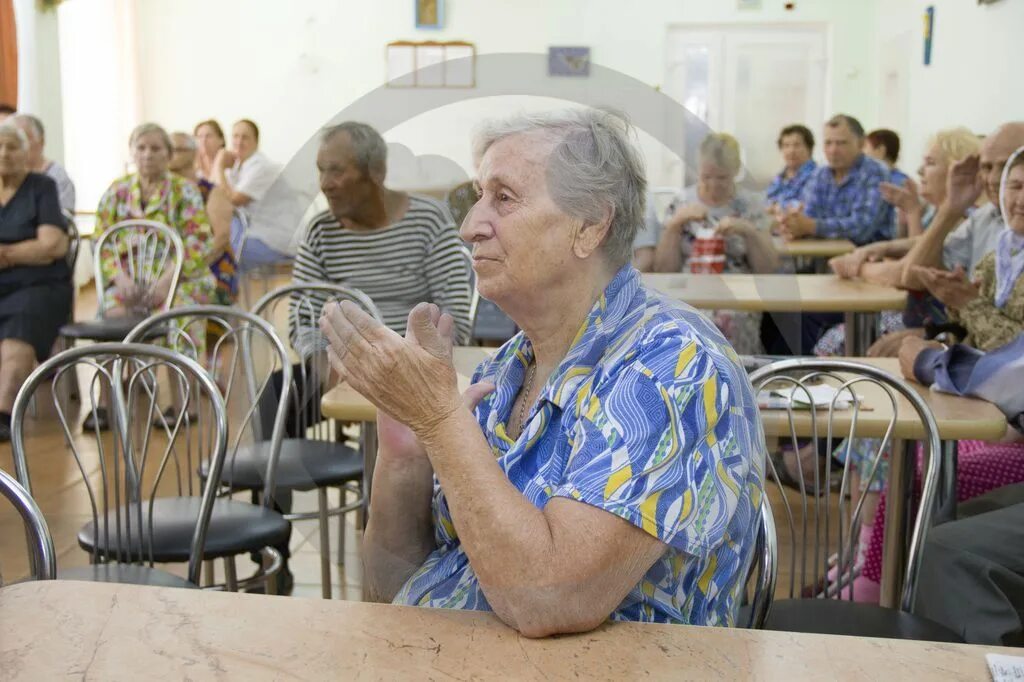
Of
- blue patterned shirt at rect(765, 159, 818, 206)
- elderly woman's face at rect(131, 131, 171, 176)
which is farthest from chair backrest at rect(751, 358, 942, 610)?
blue patterned shirt at rect(765, 159, 818, 206)

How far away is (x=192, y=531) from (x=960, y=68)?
18.6 feet

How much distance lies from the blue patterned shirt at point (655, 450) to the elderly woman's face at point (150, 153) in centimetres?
340

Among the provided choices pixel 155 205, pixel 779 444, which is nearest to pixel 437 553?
pixel 779 444

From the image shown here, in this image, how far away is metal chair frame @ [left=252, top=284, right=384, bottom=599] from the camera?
113 cm

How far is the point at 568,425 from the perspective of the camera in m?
1.02

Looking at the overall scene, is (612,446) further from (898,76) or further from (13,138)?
(898,76)

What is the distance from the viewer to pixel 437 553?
1173 millimetres

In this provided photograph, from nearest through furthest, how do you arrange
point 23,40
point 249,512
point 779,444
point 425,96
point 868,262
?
1. point 425,96
2. point 249,512
3. point 779,444
4. point 868,262
5. point 23,40

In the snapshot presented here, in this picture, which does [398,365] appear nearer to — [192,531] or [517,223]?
[517,223]

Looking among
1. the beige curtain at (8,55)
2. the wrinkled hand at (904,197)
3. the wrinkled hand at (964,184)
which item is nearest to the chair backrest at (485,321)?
the wrinkled hand at (964,184)

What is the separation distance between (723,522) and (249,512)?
1.27 m

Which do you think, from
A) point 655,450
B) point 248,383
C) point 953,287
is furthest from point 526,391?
point 953,287

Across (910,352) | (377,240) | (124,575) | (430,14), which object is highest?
(430,14)

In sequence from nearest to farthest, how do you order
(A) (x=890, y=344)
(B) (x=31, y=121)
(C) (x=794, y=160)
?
(A) (x=890, y=344), (B) (x=31, y=121), (C) (x=794, y=160)
